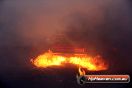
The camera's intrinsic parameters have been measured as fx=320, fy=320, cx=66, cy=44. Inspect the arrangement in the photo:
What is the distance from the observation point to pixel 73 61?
Answer: 10.0 meters

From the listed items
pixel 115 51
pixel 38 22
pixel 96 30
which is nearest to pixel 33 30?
pixel 38 22

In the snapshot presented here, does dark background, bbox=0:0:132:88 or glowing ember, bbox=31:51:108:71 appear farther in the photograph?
dark background, bbox=0:0:132:88

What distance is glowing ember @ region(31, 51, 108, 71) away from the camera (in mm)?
10008

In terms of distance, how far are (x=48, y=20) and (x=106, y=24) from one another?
1908 millimetres

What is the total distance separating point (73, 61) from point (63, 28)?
1205 mm

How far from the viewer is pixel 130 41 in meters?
10.4

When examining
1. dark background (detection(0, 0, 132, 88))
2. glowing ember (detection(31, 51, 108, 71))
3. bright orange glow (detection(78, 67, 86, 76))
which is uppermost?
dark background (detection(0, 0, 132, 88))

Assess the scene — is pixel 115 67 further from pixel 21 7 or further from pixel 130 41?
pixel 21 7

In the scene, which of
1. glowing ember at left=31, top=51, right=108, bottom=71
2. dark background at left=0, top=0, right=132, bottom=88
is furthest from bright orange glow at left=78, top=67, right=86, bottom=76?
dark background at left=0, top=0, right=132, bottom=88

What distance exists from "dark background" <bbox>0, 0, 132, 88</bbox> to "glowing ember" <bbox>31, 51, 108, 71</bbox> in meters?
0.24

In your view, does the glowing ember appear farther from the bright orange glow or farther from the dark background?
the dark background

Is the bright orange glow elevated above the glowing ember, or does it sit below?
below

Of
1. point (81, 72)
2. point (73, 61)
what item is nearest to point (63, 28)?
point (73, 61)

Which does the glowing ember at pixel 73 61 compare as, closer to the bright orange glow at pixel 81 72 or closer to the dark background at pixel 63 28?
the bright orange glow at pixel 81 72
